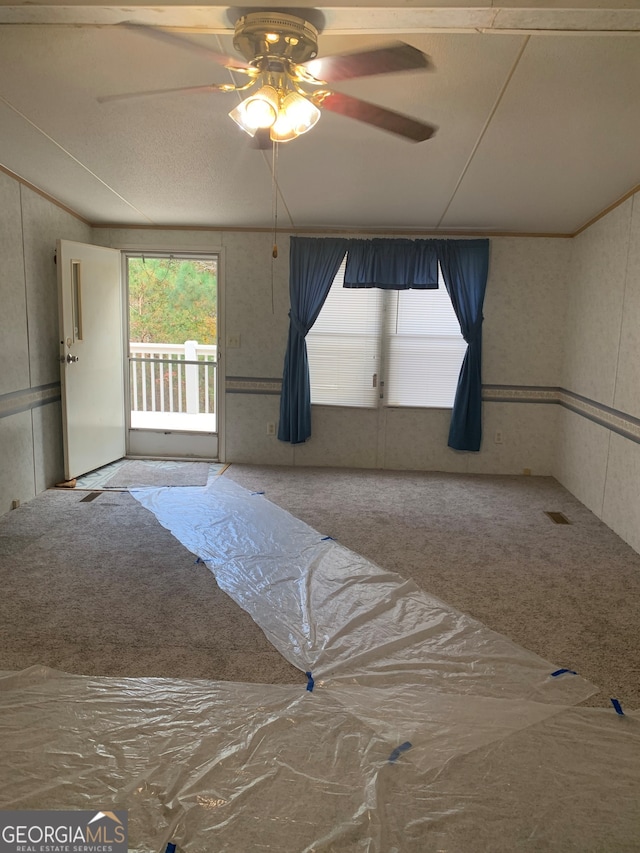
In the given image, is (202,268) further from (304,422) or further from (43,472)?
(43,472)

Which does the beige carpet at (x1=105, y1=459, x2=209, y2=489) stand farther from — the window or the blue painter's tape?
the blue painter's tape

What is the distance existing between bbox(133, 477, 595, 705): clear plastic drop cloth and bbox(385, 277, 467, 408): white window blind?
197 centimetres

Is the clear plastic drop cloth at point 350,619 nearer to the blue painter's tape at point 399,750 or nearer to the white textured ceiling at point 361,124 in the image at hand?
the blue painter's tape at point 399,750

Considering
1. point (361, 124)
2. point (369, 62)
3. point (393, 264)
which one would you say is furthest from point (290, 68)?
point (393, 264)

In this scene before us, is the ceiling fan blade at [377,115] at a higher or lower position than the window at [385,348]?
higher

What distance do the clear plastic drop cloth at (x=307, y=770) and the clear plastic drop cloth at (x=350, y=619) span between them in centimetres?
13

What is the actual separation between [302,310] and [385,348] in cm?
83

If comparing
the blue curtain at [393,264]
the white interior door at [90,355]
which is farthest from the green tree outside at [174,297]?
the blue curtain at [393,264]

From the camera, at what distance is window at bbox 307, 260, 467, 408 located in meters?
5.02

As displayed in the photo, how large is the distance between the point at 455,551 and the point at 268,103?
2.59m

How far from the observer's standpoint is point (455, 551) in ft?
11.1

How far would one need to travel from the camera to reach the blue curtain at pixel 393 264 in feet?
15.9

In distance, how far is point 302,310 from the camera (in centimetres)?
499

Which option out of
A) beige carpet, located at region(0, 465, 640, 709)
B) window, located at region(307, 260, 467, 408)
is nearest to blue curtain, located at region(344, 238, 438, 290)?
window, located at region(307, 260, 467, 408)
